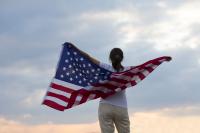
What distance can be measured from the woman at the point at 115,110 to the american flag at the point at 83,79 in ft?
0.57

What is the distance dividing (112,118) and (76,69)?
186 cm

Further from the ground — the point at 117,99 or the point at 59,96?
the point at 59,96

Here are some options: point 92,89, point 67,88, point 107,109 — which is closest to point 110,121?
point 107,109

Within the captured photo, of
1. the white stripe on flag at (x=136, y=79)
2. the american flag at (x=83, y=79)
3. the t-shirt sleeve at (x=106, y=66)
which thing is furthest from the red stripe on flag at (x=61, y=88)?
the white stripe on flag at (x=136, y=79)

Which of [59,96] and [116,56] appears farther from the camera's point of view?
[59,96]

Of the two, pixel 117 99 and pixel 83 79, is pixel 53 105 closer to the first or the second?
pixel 83 79

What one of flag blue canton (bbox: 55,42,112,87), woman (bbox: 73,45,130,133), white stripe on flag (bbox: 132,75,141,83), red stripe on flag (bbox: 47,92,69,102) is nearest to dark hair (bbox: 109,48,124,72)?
woman (bbox: 73,45,130,133)

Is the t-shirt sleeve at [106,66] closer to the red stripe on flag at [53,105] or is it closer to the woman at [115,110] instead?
the woman at [115,110]

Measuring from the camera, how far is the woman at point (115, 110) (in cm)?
954

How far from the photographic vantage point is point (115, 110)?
953cm

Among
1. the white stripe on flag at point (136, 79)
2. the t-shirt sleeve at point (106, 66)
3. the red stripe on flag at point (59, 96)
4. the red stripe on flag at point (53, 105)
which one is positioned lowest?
the red stripe on flag at point (53, 105)

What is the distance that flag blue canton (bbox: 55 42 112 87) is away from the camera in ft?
34.2

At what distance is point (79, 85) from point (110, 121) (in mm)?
1474

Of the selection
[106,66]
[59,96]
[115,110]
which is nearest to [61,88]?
[59,96]
